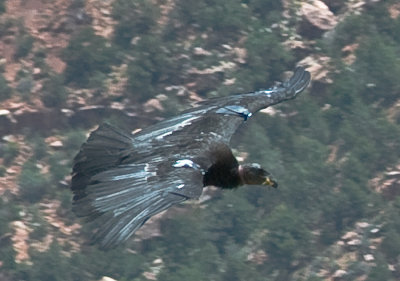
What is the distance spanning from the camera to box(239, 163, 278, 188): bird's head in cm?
1146

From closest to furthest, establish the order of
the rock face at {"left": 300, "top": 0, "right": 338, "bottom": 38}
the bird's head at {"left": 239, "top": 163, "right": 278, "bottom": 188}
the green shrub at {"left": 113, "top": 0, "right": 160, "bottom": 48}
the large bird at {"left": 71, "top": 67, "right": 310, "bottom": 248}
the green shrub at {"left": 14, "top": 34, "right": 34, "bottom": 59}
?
the large bird at {"left": 71, "top": 67, "right": 310, "bottom": 248}, the bird's head at {"left": 239, "top": 163, "right": 278, "bottom": 188}, the green shrub at {"left": 14, "top": 34, "right": 34, "bottom": 59}, the green shrub at {"left": 113, "top": 0, "right": 160, "bottom": 48}, the rock face at {"left": 300, "top": 0, "right": 338, "bottom": 38}

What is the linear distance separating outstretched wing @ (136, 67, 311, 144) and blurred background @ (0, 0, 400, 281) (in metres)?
8.54

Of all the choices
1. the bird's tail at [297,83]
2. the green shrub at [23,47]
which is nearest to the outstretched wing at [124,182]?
the bird's tail at [297,83]

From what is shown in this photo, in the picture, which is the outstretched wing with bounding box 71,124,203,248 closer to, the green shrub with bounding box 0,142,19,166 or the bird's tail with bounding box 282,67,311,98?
the bird's tail with bounding box 282,67,311,98

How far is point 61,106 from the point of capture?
23719mm

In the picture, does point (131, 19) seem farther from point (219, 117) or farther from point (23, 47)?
point (219, 117)

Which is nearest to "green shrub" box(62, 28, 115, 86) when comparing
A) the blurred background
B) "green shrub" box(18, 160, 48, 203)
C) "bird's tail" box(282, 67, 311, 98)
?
the blurred background

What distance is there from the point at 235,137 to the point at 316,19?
4433mm

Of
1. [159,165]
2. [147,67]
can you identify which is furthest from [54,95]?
[159,165]

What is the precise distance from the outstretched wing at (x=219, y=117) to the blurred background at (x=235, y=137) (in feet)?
28.0

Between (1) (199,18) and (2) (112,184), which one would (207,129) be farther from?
(1) (199,18)

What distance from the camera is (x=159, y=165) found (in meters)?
10.5

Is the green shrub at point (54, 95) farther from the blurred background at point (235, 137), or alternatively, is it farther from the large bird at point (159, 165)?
the large bird at point (159, 165)

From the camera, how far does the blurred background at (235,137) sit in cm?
2141
